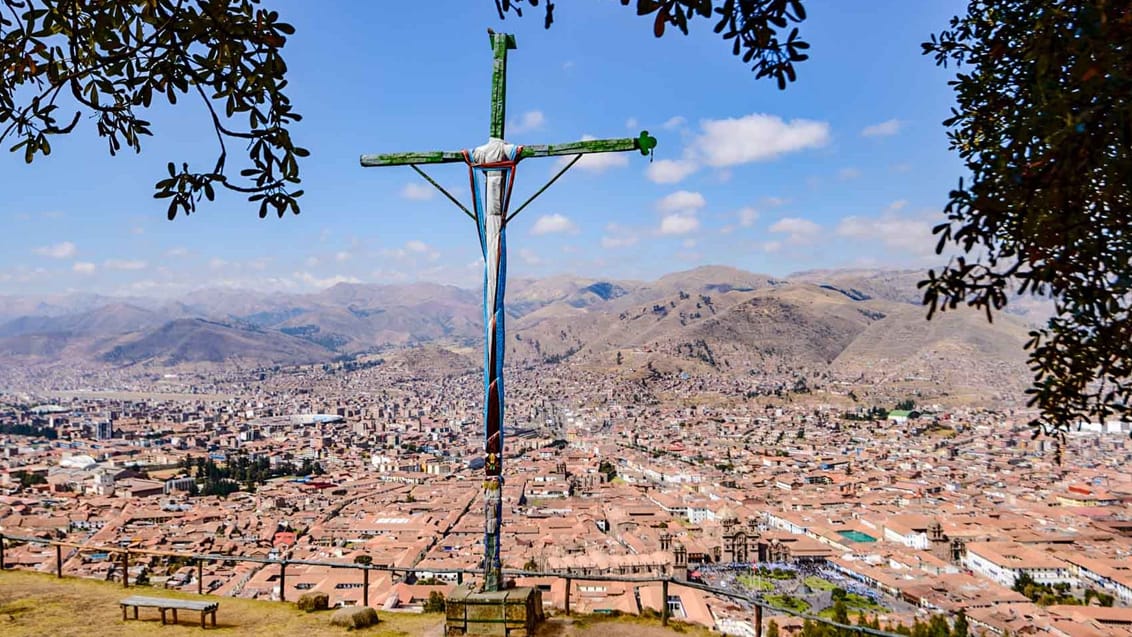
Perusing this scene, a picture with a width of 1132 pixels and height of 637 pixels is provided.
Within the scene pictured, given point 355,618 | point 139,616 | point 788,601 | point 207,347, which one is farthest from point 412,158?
point 207,347

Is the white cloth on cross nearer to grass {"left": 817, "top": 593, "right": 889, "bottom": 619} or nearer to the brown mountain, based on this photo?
grass {"left": 817, "top": 593, "right": 889, "bottom": 619}

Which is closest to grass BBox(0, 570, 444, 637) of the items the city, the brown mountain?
the city

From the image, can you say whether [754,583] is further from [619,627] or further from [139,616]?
[139,616]

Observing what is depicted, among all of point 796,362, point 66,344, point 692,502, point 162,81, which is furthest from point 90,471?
point 66,344

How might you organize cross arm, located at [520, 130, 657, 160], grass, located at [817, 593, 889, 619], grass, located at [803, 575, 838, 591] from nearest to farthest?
cross arm, located at [520, 130, 657, 160] → grass, located at [817, 593, 889, 619] → grass, located at [803, 575, 838, 591]

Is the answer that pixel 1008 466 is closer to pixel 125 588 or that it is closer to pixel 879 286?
pixel 125 588

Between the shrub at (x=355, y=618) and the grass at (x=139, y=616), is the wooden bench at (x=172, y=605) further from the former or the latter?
the shrub at (x=355, y=618)

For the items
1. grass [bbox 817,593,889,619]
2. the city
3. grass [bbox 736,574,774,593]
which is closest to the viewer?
grass [bbox 817,593,889,619]

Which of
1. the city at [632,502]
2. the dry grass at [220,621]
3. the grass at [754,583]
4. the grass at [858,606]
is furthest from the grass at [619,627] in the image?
the grass at [754,583]
